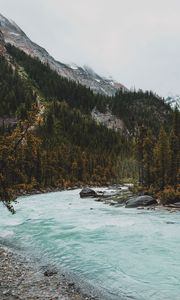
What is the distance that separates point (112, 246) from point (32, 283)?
934 centimetres

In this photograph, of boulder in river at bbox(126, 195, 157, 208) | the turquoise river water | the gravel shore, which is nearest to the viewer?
the gravel shore

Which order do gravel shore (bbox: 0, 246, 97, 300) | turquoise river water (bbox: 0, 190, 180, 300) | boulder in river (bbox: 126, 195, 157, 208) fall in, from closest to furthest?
gravel shore (bbox: 0, 246, 97, 300) → turquoise river water (bbox: 0, 190, 180, 300) → boulder in river (bbox: 126, 195, 157, 208)

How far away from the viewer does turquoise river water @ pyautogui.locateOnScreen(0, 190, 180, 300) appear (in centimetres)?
1859

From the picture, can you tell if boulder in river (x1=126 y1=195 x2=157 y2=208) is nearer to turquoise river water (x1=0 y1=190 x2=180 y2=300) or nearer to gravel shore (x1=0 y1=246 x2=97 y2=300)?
turquoise river water (x1=0 y1=190 x2=180 y2=300)

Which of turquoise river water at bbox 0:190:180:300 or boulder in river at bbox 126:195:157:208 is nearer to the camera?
turquoise river water at bbox 0:190:180:300

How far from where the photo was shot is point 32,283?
60.4ft

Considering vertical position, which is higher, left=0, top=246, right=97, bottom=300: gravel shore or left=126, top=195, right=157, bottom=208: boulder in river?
left=0, top=246, right=97, bottom=300: gravel shore

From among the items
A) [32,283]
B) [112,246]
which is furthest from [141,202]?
[32,283]

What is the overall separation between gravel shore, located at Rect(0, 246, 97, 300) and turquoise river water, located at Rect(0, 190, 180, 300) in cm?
132

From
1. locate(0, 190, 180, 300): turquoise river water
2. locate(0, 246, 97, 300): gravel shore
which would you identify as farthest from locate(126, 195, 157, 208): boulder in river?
locate(0, 246, 97, 300): gravel shore

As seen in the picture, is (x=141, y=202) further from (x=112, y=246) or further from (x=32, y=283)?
(x=32, y=283)

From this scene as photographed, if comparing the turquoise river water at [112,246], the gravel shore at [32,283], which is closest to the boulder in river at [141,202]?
the turquoise river water at [112,246]

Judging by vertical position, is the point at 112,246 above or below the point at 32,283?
below

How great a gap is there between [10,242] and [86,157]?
4492 inches
